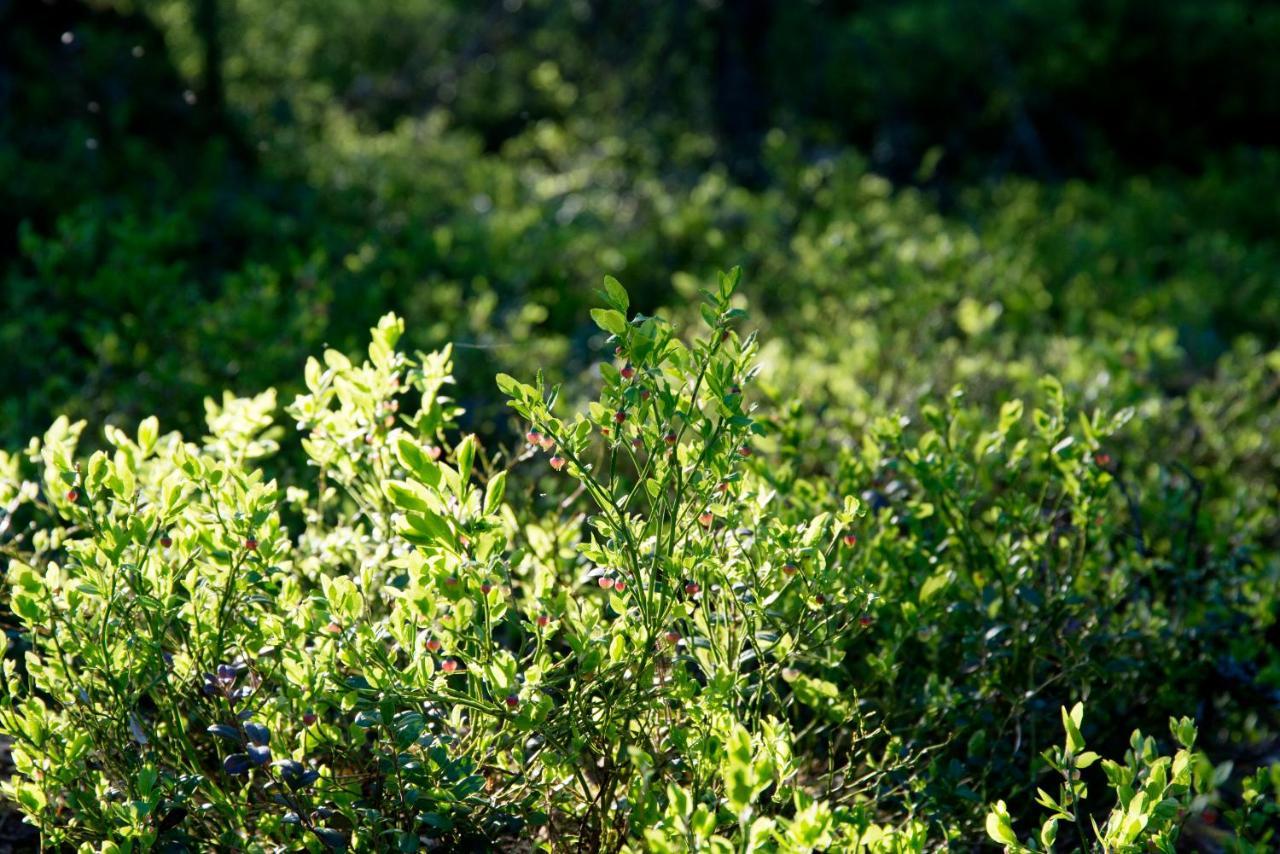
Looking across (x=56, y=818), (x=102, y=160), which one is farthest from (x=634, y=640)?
(x=102, y=160)

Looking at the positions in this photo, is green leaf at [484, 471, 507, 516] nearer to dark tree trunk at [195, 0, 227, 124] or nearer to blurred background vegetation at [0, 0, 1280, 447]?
blurred background vegetation at [0, 0, 1280, 447]

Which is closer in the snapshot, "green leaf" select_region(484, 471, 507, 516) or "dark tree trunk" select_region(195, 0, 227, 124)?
"green leaf" select_region(484, 471, 507, 516)

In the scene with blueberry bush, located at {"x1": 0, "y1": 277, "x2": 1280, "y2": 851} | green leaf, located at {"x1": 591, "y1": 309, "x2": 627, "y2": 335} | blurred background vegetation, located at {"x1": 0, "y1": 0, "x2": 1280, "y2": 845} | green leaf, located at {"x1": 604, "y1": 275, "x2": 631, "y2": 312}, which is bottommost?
blueberry bush, located at {"x1": 0, "y1": 277, "x2": 1280, "y2": 851}

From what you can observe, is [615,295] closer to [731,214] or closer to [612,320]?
[612,320]

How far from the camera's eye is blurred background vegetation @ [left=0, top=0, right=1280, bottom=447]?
4082mm

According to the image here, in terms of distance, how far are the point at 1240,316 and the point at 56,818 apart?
5067 millimetres

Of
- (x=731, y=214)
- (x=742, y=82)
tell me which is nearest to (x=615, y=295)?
(x=731, y=214)

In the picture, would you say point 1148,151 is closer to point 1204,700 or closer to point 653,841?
point 1204,700

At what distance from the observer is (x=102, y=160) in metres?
5.66

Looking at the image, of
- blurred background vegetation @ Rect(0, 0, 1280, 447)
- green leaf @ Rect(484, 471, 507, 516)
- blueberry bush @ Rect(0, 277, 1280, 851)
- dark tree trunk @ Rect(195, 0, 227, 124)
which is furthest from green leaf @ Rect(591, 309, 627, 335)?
dark tree trunk @ Rect(195, 0, 227, 124)

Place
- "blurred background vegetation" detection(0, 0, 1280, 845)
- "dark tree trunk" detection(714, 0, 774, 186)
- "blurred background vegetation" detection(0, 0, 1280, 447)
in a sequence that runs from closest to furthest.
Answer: "blurred background vegetation" detection(0, 0, 1280, 845) → "blurred background vegetation" detection(0, 0, 1280, 447) → "dark tree trunk" detection(714, 0, 774, 186)

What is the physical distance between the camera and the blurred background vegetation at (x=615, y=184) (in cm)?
408

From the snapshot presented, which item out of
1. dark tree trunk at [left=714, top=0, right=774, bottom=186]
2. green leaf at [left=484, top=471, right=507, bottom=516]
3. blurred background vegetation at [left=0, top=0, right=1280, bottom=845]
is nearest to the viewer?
green leaf at [left=484, top=471, right=507, bottom=516]

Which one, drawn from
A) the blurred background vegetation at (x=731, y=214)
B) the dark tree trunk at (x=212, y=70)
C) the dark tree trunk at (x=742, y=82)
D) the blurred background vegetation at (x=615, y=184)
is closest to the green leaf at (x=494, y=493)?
the blurred background vegetation at (x=731, y=214)
